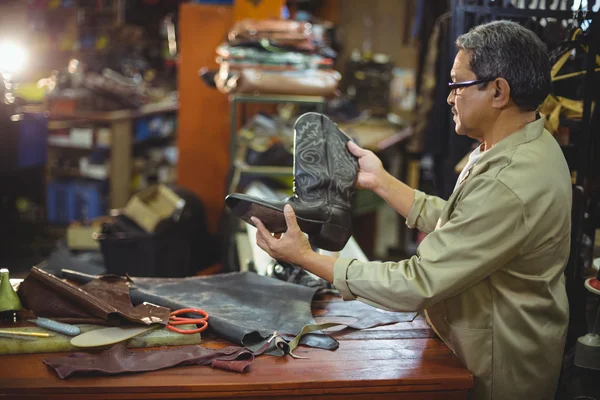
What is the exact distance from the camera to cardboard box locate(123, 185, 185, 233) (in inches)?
202

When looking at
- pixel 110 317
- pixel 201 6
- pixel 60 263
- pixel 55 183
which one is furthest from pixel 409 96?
pixel 110 317

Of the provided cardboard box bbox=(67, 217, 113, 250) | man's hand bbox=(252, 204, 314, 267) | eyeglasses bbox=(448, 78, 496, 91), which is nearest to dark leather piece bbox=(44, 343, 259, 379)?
man's hand bbox=(252, 204, 314, 267)

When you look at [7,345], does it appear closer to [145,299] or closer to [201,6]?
[145,299]

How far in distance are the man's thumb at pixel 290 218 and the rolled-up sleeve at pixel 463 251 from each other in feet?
0.98

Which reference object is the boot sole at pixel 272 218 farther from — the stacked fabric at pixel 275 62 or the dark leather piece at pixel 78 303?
the stacked fabric at pixel 275 62

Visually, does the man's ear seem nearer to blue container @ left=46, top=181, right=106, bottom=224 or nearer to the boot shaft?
the boot shaft

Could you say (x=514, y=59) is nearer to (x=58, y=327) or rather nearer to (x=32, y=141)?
(x=58, y=327)

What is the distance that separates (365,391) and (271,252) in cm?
50

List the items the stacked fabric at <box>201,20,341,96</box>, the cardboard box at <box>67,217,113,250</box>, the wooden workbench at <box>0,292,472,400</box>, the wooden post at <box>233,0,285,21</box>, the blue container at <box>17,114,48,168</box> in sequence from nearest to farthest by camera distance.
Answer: the wooden workbench at <box>0,292,472,400</box> → the stacked fabric at <box>201,20,341,96</box> → the wooden post at <box>233,0,285,21</box> → the cardboard box at <box>67,217,113,250</box> → the blue container at <box>17,114,48,168</box>

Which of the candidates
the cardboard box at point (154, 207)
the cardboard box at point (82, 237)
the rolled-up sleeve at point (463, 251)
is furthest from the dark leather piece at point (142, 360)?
the cardboard box at point (82, 237)

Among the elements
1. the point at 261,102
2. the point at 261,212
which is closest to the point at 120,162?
the point at 261,102

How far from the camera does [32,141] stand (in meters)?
6.07

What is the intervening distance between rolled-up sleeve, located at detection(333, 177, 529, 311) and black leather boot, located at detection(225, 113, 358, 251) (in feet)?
1.51

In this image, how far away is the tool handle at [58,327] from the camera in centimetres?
204
